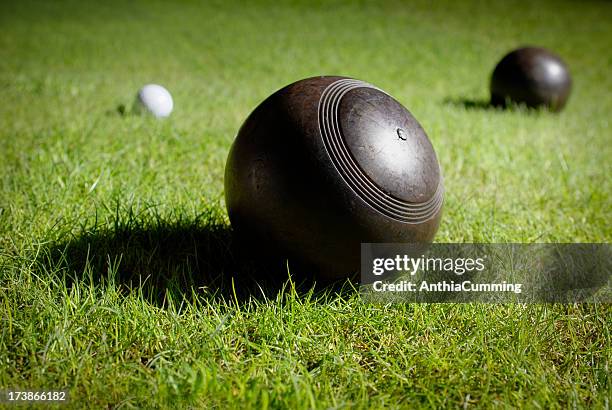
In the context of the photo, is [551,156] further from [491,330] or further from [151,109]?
[151,109]

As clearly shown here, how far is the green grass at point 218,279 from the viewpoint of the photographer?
7.46 feet

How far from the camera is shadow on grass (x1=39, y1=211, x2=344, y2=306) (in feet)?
9.42

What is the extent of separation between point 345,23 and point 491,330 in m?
15.6

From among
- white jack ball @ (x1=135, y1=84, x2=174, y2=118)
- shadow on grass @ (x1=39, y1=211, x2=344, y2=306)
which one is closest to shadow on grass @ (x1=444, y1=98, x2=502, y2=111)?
white jack ball @ (x1=135, y1=84, x2=174, y2=118)

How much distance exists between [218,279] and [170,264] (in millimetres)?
286

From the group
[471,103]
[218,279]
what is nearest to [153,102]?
[218,279]

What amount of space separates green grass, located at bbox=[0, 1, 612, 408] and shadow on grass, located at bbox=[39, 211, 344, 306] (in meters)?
0.01

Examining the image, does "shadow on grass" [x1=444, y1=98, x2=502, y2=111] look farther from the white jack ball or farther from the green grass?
the white jack ball

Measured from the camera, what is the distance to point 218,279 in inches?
121

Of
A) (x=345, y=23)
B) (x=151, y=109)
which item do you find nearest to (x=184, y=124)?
(x=151, y=109)

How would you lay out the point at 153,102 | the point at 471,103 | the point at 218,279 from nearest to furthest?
the point at 218,279 < the point at 153,102 < the point at 471,103

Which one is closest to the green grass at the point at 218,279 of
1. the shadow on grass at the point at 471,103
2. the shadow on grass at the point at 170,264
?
the shadow on grass at the point at 170,264

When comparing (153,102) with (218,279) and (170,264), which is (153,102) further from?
(218,279)

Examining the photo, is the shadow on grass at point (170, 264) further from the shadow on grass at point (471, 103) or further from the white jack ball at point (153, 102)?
the shadow on grass at point (471, 103)
